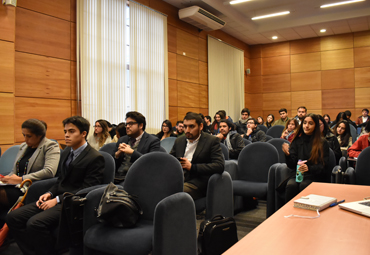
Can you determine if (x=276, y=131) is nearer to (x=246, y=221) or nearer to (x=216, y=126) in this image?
(x=216, y=126)

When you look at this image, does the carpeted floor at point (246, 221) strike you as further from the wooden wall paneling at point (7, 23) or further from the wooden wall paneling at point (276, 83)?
the wooden wall paneling at point (276, 83)

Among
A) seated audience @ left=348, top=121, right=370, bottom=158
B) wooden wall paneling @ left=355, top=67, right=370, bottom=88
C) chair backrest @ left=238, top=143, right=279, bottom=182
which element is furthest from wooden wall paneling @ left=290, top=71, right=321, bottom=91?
chair backrest @ left=238, top=143, right=279, bottom=182

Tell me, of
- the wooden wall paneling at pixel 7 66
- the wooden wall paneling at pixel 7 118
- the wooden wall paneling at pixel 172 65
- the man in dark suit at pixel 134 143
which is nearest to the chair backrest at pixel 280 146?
the man in dark suit at pixel 134 143

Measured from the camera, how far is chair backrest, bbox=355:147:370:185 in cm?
306

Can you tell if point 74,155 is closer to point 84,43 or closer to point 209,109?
point 84,43

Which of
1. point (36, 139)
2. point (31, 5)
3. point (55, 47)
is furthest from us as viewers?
point (55, 47)

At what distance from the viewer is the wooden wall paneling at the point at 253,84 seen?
12748 mm

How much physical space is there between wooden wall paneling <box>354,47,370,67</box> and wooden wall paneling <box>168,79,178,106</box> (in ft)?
23.9

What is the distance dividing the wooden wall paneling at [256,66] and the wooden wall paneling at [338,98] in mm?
2752

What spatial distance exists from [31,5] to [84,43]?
1.15 metres

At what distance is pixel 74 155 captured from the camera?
109 inches

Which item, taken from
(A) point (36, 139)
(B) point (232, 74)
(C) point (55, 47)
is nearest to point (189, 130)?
(A) point (36, 139)

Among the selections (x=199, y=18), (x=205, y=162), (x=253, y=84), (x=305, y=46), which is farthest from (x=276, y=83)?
(x=205, y=162)

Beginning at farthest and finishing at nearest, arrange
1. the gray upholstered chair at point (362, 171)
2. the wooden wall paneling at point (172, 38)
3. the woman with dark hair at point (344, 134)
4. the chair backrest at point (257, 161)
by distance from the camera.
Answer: the wooden wall paneling at point (172, 38) → the woman with dark hair at point (344, 134) → the chair backrest at point (257, 161) → the gray upholstered chair at point (362, 171)
